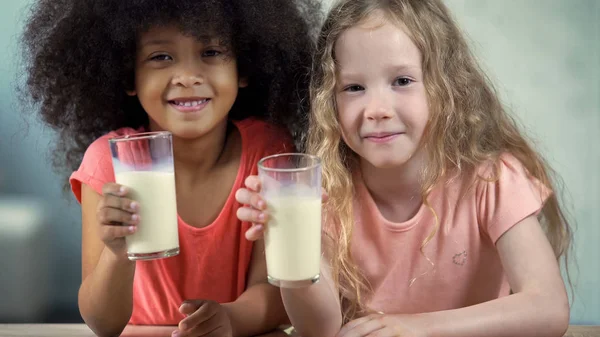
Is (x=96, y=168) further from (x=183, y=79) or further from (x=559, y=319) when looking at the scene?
(x=559, y=319)

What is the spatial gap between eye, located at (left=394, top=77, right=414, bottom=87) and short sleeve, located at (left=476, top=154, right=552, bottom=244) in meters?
0.22

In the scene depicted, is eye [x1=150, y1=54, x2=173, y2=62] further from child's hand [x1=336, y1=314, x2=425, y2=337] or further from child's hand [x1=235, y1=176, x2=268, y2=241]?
child's hand [x1=336, y1=314, x2=425, y2=337]

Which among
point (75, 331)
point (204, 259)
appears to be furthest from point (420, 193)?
point (75, 331)

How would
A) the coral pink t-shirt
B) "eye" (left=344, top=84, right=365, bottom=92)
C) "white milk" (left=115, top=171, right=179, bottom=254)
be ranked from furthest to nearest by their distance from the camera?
the coral pink t-shirt < "eye" (left=344, top=84, right=365, bottom=92) < "white milk" (left=115, top=171, right=179, bottom=254)

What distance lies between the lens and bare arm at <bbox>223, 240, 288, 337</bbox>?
4.65ft

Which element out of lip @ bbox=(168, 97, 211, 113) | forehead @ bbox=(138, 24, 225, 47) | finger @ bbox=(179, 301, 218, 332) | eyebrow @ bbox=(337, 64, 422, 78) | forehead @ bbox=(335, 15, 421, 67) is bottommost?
finger @ bbox=(179, 301, 218, 332)

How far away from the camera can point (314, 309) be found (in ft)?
4.42

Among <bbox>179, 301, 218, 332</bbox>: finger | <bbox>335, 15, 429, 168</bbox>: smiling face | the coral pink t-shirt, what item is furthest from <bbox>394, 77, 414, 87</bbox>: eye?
<bbox>179, 301, 218, 332</bbox>: finger

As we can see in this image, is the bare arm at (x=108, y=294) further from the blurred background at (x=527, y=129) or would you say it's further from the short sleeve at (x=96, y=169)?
the blurred background at (x=527, y=129)

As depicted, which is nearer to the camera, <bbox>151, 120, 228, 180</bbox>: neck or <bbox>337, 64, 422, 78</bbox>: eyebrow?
<bbox>337, 64, 422, 78</bbox>: eyebrow

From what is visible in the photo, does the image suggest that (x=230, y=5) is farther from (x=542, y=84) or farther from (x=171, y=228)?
(x=542, y=84)

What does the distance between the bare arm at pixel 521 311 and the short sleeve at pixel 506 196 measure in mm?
46

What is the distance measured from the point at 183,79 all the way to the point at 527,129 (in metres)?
0.81

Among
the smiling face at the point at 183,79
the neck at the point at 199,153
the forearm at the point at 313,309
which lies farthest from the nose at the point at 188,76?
the forearm at the point at 313,309
